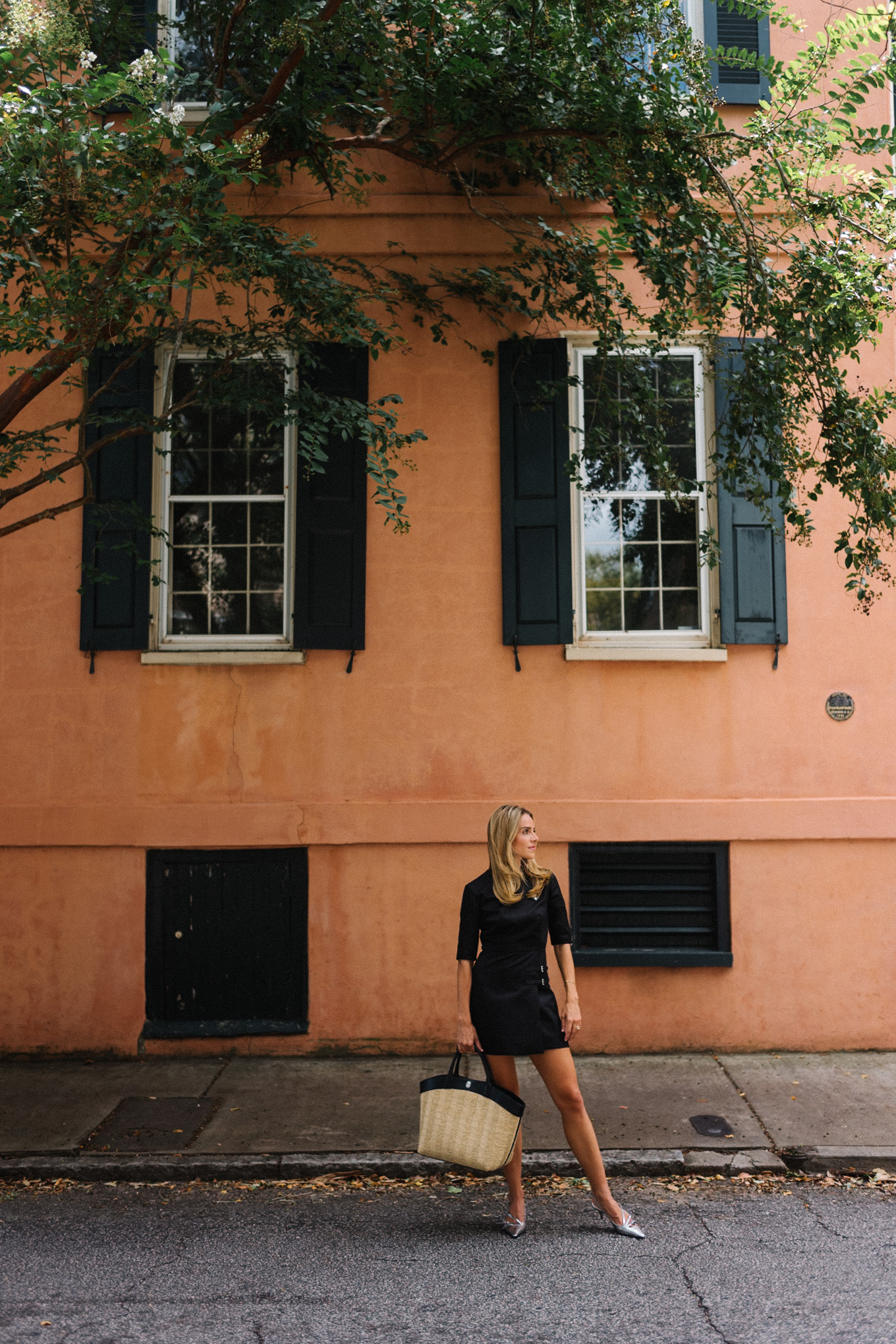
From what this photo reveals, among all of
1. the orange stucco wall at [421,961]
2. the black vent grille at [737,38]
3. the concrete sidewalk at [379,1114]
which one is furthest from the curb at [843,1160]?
the black vent grille at [737,38]

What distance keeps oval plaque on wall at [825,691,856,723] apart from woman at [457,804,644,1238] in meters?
3.34

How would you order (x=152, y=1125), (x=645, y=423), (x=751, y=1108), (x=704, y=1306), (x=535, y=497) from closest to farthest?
(x=704, y=1306) → (x=152, y=1125) → (x=751, y=1108) → (x=645, y=423) → (x=535, y=497)

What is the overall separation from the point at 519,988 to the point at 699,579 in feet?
12.6

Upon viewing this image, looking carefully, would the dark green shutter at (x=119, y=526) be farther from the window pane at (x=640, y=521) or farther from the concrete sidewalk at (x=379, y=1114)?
the window pane at (x=640, y=521)

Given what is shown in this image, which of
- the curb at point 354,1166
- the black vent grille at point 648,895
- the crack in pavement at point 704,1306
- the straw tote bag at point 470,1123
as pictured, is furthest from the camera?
the black vent grille at point 648,895

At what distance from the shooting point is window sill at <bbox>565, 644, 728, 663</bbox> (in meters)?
7.28

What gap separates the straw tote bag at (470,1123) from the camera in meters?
4.43

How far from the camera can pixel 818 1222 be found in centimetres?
482

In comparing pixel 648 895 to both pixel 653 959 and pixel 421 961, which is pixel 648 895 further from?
pixel 421 961

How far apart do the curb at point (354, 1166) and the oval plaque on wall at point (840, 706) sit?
286cm

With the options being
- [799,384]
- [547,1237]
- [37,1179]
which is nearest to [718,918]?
[547,1237]

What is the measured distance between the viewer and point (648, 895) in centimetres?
730

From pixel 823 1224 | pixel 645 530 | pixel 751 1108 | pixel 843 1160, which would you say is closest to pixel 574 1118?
pixel 823 1224

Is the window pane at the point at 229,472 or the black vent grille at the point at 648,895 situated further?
the window pane at the point at 229,472
